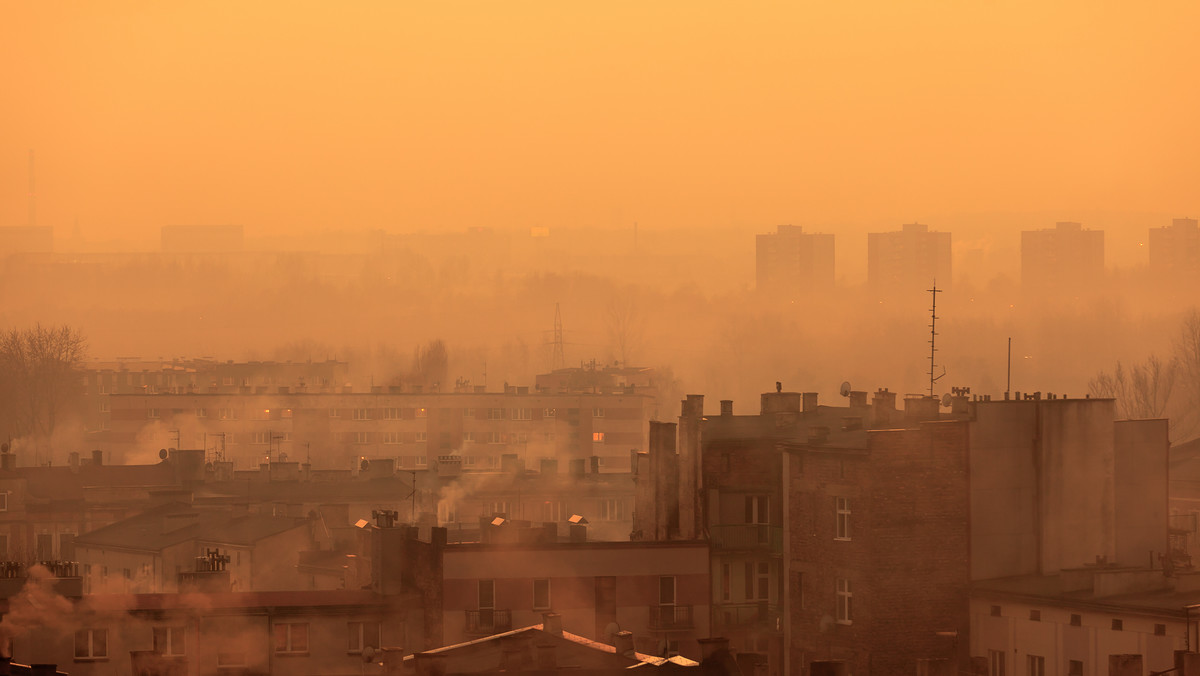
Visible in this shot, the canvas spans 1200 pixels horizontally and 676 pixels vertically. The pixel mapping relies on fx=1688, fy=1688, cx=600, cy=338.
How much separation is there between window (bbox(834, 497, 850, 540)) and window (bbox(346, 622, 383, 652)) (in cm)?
1164

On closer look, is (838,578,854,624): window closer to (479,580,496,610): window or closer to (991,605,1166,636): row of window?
(991,605,1166,636): row of window

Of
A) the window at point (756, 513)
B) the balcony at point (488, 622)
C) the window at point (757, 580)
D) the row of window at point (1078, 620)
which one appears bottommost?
the balcony at point (488, 622)

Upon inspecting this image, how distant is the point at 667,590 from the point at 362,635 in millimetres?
8469

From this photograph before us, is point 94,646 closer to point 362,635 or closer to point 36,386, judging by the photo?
point 362,635

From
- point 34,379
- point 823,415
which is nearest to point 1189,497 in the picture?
point 823,415

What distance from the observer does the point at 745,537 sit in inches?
1901

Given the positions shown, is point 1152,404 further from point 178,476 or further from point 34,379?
point 34,379

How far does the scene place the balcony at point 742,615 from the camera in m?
46.5

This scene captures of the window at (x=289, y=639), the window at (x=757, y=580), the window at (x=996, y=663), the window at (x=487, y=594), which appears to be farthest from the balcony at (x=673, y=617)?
the window at (x=289, y=639)

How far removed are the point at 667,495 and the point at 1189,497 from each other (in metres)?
23.4

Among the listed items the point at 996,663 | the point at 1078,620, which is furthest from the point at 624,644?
the point at 1078,620

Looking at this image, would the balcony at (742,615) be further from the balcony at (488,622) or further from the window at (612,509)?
the window at (612,509)

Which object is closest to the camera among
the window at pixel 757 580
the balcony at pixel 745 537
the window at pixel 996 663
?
the window at pixel 996 663

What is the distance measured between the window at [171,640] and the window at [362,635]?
3.90 meters
